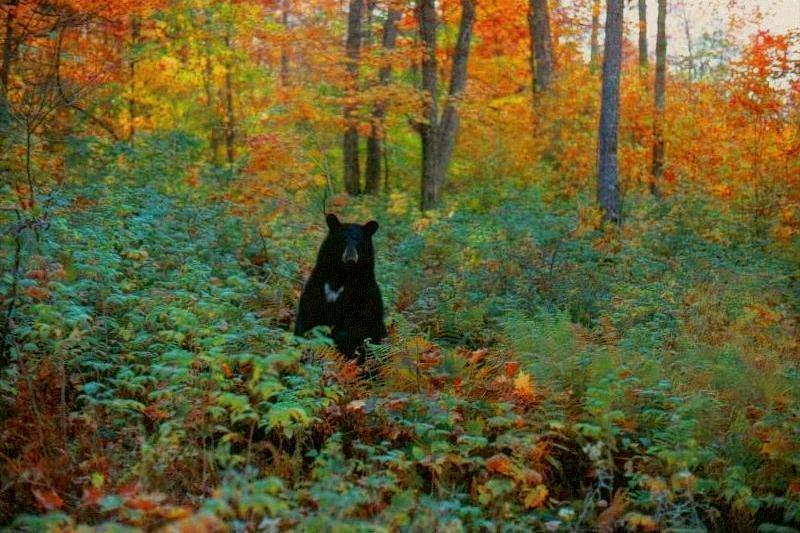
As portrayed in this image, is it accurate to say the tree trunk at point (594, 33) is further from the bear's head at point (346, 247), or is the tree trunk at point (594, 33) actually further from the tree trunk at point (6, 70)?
the bear's head at point (346, 247)

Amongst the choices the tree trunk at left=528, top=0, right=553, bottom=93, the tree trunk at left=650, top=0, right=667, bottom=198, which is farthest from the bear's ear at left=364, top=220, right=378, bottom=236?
the tree trunk at left=528, top=0, right=553, bottom=93

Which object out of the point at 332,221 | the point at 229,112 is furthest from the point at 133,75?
the point at 332,221

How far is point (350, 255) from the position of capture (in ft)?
25.8

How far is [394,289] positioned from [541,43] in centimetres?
1792

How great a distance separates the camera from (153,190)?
13836 millimetres

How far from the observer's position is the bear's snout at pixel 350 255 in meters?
7.85

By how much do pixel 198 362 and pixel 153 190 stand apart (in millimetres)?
8256

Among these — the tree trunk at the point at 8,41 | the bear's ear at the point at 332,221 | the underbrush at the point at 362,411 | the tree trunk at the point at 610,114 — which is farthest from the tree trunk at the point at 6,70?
the tree trunk at the point at 610,114

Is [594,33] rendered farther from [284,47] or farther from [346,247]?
[346,247]

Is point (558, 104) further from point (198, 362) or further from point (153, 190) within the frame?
point (198, 362)

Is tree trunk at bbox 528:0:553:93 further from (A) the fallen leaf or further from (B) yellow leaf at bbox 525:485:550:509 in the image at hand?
(B) yellow leaf at bbox 525:485:550:509

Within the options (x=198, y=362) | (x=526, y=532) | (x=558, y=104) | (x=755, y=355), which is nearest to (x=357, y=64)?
(x=558, y=104)

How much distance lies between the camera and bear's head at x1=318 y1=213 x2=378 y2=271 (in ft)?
26.1

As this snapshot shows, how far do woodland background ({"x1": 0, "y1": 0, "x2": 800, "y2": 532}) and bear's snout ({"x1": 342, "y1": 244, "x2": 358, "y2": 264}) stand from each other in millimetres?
868
